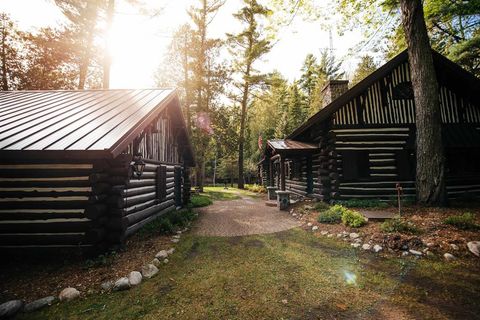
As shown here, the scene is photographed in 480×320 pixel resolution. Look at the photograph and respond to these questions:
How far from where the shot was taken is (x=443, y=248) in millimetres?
5207

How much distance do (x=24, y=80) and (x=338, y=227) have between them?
80.3 feet

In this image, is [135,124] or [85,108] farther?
[85,108]

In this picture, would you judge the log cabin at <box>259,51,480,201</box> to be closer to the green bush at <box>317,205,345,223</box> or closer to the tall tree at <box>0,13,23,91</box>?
the green bush at <box>317,205,345,223</box>

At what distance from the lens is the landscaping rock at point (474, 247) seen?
16.1ft

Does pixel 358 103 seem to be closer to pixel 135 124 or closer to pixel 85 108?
pixel 135 124

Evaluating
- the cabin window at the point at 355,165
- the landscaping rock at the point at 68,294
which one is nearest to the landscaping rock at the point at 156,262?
the landscaping rock at the point at 68,294

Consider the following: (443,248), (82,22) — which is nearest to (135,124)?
(443,248)

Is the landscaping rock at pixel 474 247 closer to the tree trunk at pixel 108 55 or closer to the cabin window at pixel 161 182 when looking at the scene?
the cabin window at pixel 161 182

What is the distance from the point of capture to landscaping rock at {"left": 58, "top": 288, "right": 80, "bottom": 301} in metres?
3.75

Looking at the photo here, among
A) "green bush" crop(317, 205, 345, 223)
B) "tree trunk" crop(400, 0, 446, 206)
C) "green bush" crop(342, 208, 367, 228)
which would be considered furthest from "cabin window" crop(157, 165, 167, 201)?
"tree trunk" crop(400, 0, 446, 206)

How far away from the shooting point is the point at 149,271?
467 cm

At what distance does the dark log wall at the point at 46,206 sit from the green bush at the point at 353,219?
24.6ft

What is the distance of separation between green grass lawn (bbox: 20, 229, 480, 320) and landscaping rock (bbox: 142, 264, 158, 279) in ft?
0.52

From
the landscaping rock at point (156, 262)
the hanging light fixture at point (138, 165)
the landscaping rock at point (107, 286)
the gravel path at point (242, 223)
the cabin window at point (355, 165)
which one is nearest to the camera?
the landscaping rock at point (107, 286)
